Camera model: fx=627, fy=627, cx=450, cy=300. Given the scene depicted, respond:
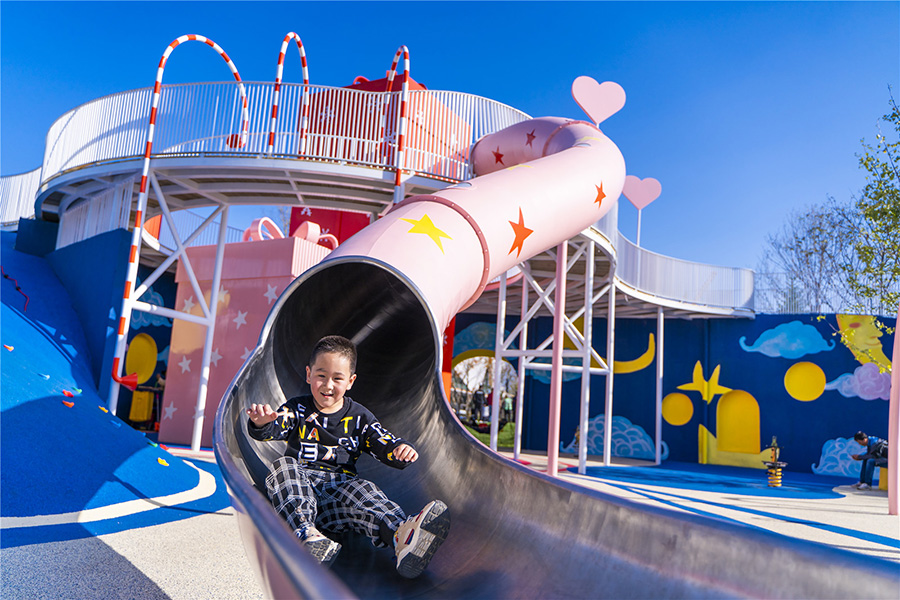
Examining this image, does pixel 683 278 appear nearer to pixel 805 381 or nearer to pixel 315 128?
pixel 805 381

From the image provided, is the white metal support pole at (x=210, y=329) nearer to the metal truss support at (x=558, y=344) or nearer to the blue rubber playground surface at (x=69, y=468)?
the blue rubber playground surface at (x=69, y=468)

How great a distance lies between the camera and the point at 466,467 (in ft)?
11.3

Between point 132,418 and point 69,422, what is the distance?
950 centimetres

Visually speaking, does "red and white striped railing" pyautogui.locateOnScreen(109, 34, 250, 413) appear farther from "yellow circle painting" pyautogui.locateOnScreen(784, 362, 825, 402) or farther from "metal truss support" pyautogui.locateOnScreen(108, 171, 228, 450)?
"yellow circle painting" pyautogui.locateOnScreen(784, 362, 825, 402)

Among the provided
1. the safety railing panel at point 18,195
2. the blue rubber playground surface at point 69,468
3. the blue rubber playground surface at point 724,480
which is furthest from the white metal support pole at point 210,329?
the safety railing panel at point 18,195

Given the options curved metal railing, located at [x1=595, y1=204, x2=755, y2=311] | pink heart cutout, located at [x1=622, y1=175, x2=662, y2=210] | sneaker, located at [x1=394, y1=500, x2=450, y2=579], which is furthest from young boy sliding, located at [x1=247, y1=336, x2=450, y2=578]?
pink heart cutout, located at [x1=622, y1=175, x2=662, y2=210]

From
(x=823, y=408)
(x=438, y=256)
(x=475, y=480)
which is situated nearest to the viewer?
(x=475, y=480)

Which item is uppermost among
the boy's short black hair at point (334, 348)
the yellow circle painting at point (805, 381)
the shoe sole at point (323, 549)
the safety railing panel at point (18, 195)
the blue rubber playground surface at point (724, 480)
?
the safety railing panel at point (18, 195)

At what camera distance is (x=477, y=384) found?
2677 cm

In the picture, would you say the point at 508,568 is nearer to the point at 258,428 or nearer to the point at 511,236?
the point at 258,428

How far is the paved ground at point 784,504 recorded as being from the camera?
18.3 ft

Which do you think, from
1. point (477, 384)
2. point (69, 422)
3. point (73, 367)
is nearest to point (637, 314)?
point (477, 384)

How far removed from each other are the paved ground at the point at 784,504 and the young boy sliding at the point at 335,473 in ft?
4.51

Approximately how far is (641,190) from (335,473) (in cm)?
1247
